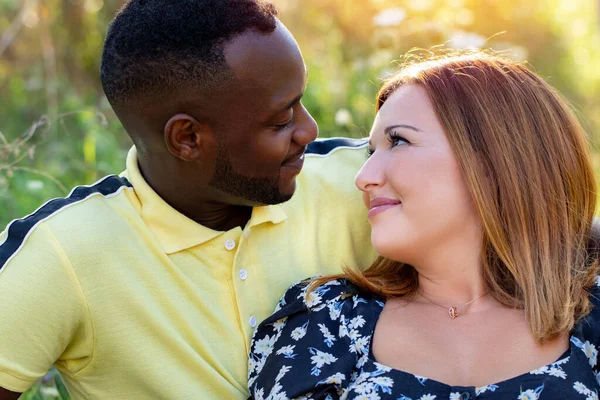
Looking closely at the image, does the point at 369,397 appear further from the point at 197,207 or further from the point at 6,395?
the point at 6,395

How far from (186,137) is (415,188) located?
0.69m

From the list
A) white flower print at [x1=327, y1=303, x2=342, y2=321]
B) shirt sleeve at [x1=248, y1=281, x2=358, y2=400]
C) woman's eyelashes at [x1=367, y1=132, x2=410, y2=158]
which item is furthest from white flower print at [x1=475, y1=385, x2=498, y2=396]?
woman's eyelashes at [x1=367, y1=132, x2=410, y2=158]

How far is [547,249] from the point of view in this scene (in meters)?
2.44

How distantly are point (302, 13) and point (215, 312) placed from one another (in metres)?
4.58

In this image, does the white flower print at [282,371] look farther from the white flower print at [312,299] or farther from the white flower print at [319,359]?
the white flower print at [312,299]

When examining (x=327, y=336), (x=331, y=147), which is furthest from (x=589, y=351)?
(x=331, y=147)

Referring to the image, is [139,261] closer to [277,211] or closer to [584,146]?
[277,211]

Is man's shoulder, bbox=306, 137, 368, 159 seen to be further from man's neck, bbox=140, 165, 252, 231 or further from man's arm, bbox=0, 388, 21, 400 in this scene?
man's arm, bbox=0, 388, 21, 400

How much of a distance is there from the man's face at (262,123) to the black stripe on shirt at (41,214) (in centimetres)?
32

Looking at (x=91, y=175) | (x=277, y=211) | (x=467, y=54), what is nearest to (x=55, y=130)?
(x=91, y=175)

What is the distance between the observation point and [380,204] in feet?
8.06

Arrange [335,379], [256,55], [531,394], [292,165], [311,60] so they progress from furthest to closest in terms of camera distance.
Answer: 1. [311,60]
2. [292,165]
3. [256,55]
4. [335,379]
5. [531,394]

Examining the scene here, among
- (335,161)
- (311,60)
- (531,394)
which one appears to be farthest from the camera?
(311,60)

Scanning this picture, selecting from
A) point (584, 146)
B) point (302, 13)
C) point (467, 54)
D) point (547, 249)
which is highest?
point (467, 54)
